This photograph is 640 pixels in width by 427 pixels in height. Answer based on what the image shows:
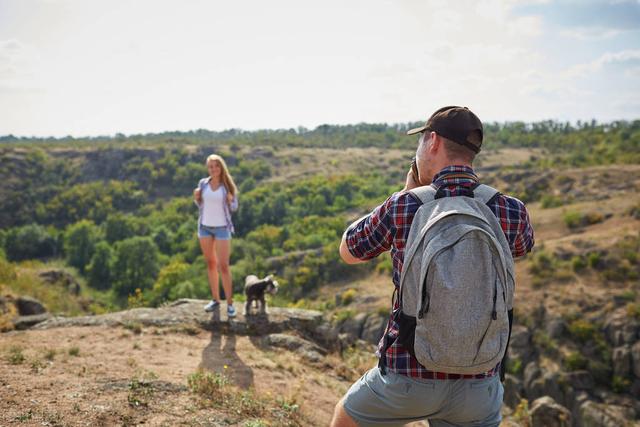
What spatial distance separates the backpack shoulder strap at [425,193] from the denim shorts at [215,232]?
4521mm

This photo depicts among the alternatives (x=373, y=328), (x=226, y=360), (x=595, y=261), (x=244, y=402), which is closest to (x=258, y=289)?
(x=226, y=360)

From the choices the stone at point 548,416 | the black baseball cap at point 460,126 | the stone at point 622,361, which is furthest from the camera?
the stone at point 622,361

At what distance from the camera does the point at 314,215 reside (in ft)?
186

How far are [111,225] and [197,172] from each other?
22.8 metres

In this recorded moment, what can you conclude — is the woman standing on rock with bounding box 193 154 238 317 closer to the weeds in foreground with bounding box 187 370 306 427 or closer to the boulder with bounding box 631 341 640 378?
the weeds in foreground with bounding box 187 370 306 427

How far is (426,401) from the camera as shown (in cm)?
176

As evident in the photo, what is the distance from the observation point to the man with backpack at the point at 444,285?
5.24ft

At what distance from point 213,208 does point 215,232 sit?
327 millimetres

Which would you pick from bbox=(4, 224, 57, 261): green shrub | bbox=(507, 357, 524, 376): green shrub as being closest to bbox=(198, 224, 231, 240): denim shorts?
bbox=(507, 357, 524, 376): green shrub

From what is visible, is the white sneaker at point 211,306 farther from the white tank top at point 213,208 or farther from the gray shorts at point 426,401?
the gray shorts at point 426,401

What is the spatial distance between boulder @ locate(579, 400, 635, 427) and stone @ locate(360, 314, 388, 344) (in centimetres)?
938

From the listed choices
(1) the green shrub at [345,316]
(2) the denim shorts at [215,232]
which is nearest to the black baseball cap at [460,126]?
(2) the denim shorts at [215,232]

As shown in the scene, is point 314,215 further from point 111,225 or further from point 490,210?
point 490,210

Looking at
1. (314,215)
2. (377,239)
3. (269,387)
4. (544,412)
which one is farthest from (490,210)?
(314,215)
